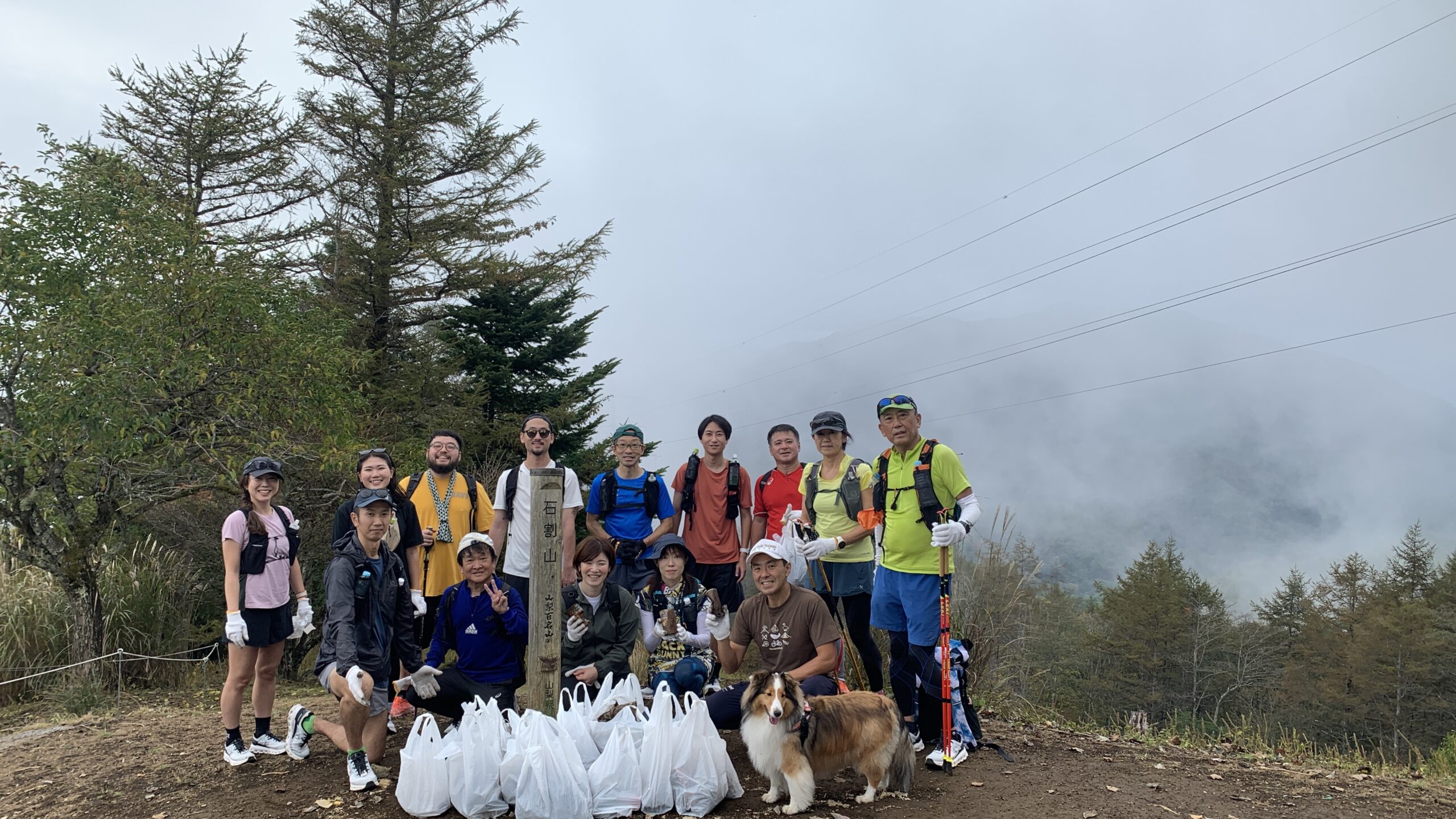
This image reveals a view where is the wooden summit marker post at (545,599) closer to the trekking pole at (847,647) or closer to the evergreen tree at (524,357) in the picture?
the trekking pole at (847,647)

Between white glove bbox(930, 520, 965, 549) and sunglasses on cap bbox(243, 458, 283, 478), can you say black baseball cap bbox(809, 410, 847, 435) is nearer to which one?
white glove bbox(930, 520, 965, 549)

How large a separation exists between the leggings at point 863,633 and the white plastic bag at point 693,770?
1.84m

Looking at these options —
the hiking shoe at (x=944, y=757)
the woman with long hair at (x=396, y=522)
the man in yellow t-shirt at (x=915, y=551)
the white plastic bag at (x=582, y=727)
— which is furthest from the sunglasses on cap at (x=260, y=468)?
the hiking shoe at (x=944, y=757)

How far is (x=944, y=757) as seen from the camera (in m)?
5.00

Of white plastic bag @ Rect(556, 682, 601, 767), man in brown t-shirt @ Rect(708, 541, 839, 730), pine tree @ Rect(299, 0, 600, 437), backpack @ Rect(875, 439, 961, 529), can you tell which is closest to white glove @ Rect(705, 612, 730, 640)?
man in brown t-shirt @ Rect(708, 541, 839, 730)

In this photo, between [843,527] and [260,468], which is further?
[843,527]

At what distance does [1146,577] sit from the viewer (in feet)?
123

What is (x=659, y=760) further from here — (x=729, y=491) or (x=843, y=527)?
(x=729, y=491)

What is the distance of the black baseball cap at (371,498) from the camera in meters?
4.53

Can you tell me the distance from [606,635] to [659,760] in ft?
3.67

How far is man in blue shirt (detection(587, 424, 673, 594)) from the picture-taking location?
6.06 metres

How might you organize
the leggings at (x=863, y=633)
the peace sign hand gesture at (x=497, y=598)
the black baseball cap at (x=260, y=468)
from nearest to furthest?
the peace sign hand gesture at (x=497, y=598)
the black baseball cap at (x=260, y=468)
the leggings at (x=863, y=633)

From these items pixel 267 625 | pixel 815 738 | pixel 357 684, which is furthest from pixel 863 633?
pixel 267 625

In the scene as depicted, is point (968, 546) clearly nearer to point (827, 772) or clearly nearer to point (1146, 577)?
point (827, 772)
